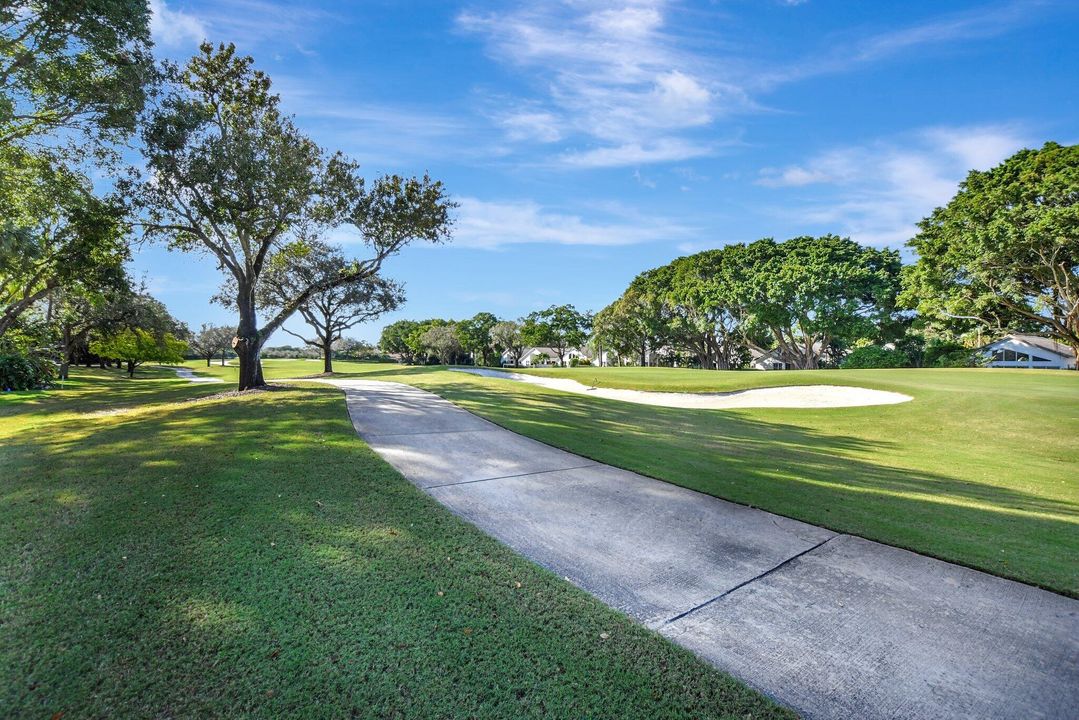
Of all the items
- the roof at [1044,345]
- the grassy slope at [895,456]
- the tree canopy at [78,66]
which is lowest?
the grassy slope at [895,456]

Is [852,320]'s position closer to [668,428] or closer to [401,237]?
[668,428]

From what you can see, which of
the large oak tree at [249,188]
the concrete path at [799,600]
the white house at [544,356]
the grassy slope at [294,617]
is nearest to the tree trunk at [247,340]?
Answer: the large oak tree at [249,188]

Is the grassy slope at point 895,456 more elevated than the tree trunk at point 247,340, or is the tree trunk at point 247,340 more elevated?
the tree trunk at point 247,340

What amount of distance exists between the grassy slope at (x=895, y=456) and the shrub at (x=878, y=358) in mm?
21697

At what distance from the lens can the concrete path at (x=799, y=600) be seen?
2.32 m

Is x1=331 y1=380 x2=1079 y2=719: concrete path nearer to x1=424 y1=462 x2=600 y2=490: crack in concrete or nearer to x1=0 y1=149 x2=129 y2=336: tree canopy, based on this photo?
x1=424 y1=462 x2=600 y2=490: crack in concrete

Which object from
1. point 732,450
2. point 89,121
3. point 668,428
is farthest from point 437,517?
point 89,121

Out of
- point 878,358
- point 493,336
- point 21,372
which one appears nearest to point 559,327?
point 493,336

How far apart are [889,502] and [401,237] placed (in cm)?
1528

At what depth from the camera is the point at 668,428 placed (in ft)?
34.2

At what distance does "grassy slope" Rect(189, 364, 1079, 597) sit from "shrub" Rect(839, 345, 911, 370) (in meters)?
21.7

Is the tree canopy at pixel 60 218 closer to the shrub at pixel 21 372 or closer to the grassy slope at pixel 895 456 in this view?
the shrub at pixel 21 372

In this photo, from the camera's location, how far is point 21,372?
19969mm

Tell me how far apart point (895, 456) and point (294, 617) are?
10016 millimetres
